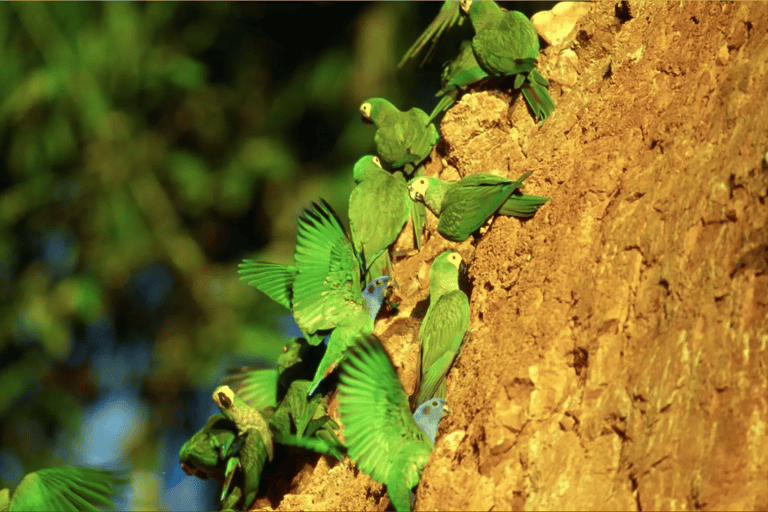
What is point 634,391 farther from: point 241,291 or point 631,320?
point 241,291

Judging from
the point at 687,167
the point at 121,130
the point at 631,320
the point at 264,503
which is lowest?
the point at 264,503

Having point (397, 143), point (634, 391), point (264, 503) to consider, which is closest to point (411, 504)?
point (634, 391)

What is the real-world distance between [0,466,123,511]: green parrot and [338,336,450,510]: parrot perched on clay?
2.77 ft

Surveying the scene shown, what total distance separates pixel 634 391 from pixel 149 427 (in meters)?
7.47

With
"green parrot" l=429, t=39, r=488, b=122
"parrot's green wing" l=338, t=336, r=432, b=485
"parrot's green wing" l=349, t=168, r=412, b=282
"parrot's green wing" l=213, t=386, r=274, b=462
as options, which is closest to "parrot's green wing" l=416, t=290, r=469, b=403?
"parrot's green wing" l=338, t=336, r=432, b=485

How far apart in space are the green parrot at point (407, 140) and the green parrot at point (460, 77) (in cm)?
6

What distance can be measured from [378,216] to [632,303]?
121 centimetres

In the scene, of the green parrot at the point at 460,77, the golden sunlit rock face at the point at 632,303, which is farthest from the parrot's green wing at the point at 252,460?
the green parrot at the point at 460,77

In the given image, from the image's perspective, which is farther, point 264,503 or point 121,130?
point 121,130

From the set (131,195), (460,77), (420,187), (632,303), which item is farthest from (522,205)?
(131,195)

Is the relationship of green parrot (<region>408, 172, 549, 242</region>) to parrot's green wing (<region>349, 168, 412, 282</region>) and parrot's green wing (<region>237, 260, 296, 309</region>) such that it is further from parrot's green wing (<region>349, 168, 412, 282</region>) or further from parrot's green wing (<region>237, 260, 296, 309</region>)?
parrot's green wing (<region>237, 260, 296, 309</region>)

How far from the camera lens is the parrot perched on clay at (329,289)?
2.94 meters

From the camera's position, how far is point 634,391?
1.97 m

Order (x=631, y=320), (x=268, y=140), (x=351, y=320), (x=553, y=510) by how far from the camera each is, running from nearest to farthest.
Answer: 1. (x=553, y=510)
2. (x=631, y=320)
3. (x=351, y=320)
4. (x=268, y=140)
